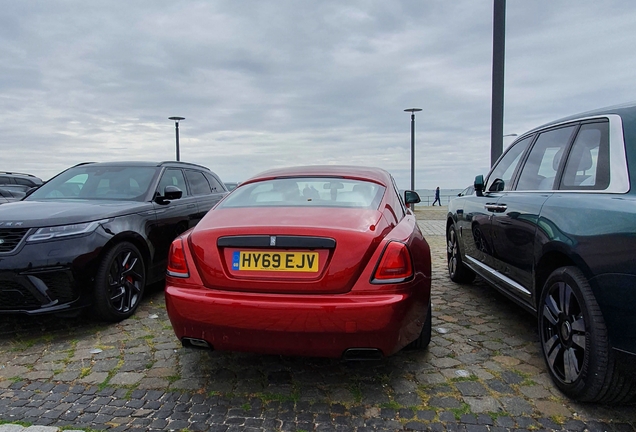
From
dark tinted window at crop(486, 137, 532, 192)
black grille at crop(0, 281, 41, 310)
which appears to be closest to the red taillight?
dark tinted window at crop(486, 137, 532, 192)

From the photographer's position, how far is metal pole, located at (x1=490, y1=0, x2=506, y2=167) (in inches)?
281

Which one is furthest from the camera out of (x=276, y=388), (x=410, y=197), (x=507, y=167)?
(x=410, y=197)

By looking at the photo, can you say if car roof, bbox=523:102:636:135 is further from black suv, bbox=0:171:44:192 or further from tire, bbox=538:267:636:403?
black suv, bbox=0:171:44:192

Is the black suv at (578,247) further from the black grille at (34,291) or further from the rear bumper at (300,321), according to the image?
the black grille at (34,291)

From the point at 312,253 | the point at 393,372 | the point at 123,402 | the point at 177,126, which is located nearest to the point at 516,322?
the point at 393,372

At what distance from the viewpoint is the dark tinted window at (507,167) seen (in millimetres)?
4137

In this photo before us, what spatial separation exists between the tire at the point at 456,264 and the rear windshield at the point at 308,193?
2513 millimetres

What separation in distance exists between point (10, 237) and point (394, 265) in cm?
319

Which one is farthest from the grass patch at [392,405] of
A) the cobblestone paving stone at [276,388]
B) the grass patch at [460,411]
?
the grass patch at [460,411]

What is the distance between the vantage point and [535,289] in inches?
123

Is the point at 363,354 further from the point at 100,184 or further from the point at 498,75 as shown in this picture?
the point at 498,75

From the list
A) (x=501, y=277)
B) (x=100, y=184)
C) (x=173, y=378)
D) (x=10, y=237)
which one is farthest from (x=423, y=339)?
(x=100, y=184)

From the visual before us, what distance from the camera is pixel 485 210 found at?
425cm

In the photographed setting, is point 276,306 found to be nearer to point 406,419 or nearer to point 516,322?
point 406,419
